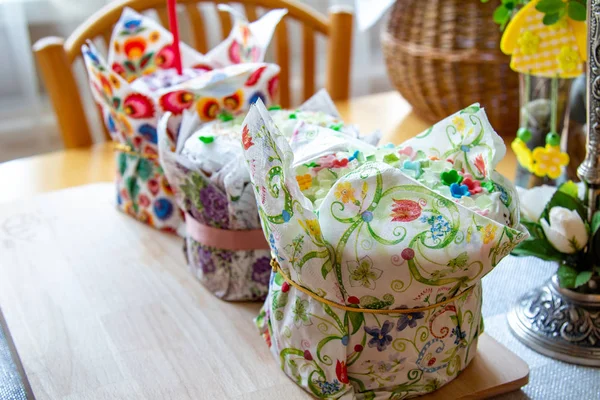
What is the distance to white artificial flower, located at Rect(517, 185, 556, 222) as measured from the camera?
0.78m

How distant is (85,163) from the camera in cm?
125

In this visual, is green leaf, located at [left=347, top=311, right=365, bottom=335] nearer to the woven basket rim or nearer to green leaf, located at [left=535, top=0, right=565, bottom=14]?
green leaf, located at [left=535, top=0, right=565, bottom=14]

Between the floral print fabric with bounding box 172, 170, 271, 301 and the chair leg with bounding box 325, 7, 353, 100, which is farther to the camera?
the chair leg with bounding box 325, 7, 353, 100

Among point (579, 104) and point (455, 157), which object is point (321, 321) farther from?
point (579, 104)

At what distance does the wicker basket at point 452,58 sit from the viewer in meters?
1.06

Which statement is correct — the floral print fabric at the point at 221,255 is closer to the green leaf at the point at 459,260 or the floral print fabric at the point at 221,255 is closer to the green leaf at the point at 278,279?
the green leaf at the point at 278,279

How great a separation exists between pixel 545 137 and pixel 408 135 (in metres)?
0.32

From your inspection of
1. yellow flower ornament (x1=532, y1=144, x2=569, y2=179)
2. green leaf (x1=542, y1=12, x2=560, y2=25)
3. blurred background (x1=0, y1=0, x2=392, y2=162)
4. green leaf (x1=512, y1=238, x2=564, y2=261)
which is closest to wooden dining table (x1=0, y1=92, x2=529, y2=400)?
green leaf (x1=512, y1=238, x2=564, y2=261)

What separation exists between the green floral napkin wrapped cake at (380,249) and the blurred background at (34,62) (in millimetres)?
1216

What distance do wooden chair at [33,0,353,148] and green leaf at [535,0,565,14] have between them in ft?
2.10

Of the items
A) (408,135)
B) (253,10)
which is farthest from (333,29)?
(408,135)

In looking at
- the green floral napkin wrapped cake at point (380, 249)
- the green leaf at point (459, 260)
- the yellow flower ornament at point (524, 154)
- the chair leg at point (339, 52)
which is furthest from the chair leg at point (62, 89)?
the green leaf at point (459, 260)

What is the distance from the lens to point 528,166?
910 millimetres

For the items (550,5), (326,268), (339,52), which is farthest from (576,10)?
(339,52)
